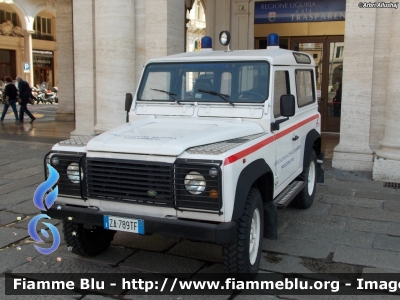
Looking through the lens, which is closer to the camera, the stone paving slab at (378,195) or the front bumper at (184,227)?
the front bumper at (184,227)

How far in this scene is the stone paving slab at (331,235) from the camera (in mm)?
5328

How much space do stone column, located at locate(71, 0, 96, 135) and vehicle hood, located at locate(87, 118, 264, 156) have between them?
19.0 feet

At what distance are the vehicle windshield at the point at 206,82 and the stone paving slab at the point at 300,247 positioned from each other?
1.57 meters

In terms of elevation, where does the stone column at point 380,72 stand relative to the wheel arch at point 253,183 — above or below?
above

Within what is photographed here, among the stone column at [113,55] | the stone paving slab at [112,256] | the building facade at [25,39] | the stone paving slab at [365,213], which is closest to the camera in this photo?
the stone paving slab at [112,256]

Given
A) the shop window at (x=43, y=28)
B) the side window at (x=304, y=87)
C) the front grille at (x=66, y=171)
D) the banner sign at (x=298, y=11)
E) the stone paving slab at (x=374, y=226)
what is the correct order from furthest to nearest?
the shop window at (x=43, y=28), the banner sign at (x=298, y=11), the side window at (x=304, y=87), the stone paving slab at (x=374, y=226), the front grille at (x=66, y=171)

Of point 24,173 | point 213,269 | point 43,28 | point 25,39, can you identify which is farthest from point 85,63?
point 43,28

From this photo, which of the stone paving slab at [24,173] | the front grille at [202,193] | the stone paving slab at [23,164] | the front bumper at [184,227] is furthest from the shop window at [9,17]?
the front grille at [202,193]

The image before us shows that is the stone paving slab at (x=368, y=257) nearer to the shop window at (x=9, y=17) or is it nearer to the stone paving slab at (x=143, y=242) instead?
the stone paving slab at (x=143, y=242)

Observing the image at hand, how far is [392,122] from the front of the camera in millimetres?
8117

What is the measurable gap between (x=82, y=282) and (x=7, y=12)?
3517 centimetres

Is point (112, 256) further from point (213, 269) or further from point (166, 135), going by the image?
point (166, 135)

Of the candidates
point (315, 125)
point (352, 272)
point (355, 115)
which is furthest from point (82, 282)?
point (355, 115)

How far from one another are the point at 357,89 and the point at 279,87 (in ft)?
12.6
